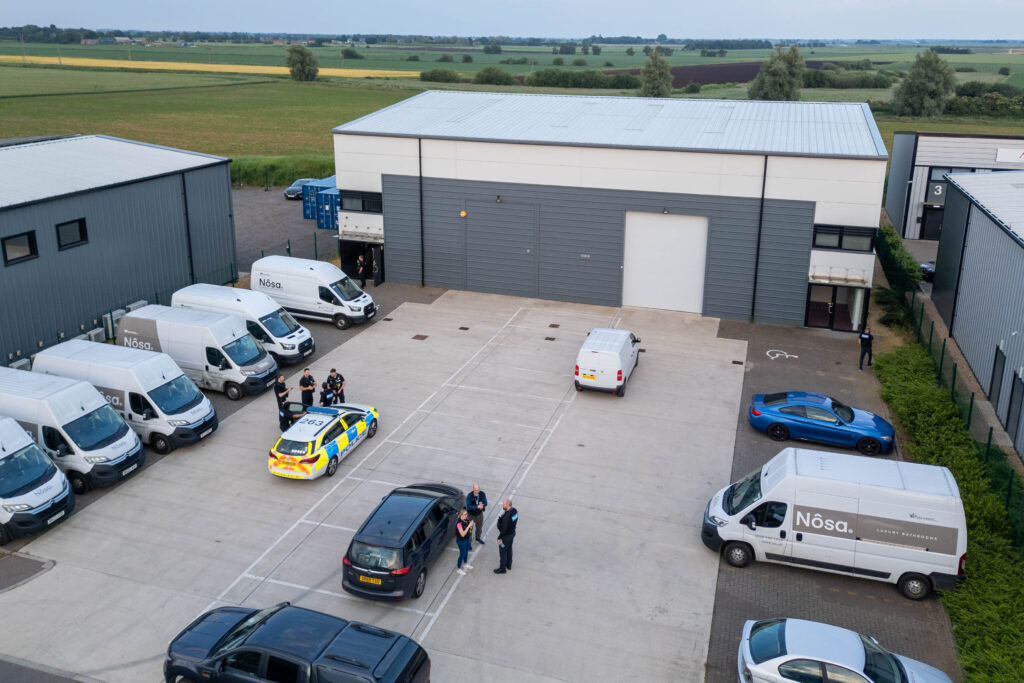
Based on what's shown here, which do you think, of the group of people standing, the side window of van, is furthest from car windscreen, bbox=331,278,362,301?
the side window of van

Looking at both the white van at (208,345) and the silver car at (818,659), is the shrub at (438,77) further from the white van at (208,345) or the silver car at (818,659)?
the silver car at (818,659)

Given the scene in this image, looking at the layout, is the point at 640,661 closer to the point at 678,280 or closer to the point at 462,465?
the point at 462,465

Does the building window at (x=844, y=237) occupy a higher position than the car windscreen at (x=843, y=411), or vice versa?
the building window at (x=844, y=237)

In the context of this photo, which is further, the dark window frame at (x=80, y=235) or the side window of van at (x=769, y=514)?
the dark window frame at (x=80, y=235)

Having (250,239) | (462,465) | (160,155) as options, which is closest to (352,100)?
(250,239)

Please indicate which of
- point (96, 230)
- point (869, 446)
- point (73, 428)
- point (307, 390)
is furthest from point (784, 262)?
point (96, 230)

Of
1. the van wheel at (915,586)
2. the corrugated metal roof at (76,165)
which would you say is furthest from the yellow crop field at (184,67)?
the van wheel at (915,586)

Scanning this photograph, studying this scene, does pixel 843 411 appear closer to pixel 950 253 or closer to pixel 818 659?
pixel 818 659
